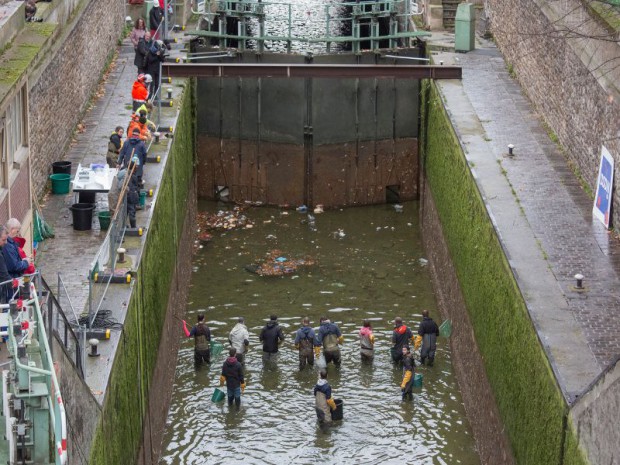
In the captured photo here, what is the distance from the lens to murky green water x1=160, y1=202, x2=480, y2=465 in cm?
2267

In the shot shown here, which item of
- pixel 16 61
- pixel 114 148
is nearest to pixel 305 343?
pixel 114 148

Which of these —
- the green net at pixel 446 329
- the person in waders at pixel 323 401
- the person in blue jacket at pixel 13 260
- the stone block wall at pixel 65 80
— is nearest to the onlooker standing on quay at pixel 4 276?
the person in blue jacket at pixel 13 260

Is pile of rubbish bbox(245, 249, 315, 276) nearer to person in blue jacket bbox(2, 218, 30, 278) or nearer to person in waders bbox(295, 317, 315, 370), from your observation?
person in waders bbox(295, 317, 315, 370)

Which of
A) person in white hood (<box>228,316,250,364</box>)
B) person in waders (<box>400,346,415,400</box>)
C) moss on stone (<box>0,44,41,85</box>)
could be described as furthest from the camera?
person in white hood (<box>228,316,250,364</box>)

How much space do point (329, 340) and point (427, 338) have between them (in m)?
1.80

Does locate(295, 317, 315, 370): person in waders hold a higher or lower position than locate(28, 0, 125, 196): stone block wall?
lower

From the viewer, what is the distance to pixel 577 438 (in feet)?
53.5

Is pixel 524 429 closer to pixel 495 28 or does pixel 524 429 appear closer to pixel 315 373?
pixel 315 373

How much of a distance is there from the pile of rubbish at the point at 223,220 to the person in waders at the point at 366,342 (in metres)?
9.26

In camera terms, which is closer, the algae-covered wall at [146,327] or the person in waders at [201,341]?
the algae-covered wall at [146,327]

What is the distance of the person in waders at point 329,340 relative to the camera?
2550 cm

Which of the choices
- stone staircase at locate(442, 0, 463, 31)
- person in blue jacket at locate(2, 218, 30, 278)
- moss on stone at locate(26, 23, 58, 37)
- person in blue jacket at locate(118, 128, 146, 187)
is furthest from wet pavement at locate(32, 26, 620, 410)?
stone staircase at locate(442, 0, 463, 31)

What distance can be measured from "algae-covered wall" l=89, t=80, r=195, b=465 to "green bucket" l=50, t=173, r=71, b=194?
6.17 feet

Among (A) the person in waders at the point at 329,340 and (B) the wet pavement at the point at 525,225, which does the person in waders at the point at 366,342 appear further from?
(B) the wet pavement at the point at 525,225
